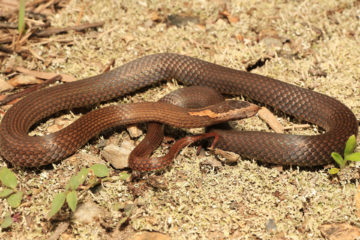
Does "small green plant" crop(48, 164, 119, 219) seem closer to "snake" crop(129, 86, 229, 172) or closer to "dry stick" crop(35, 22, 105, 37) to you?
"snake" crop(129, 86, 229, 172)

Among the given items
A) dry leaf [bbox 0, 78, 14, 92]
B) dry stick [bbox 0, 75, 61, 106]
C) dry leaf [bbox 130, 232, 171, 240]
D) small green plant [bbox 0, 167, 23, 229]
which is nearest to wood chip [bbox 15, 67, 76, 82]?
dry stick [bbox 0, 75, 61, 106]

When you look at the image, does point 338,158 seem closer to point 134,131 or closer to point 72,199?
point 134,131

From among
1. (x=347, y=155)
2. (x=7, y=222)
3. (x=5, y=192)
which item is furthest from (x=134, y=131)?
(x=347, y=155)

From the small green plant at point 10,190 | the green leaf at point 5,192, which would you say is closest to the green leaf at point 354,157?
the small green plant at point 10,190

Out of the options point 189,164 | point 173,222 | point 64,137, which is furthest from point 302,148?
point 64,137

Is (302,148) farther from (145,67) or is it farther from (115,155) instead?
(145,67)

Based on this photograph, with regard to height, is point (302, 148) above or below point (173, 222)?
above
